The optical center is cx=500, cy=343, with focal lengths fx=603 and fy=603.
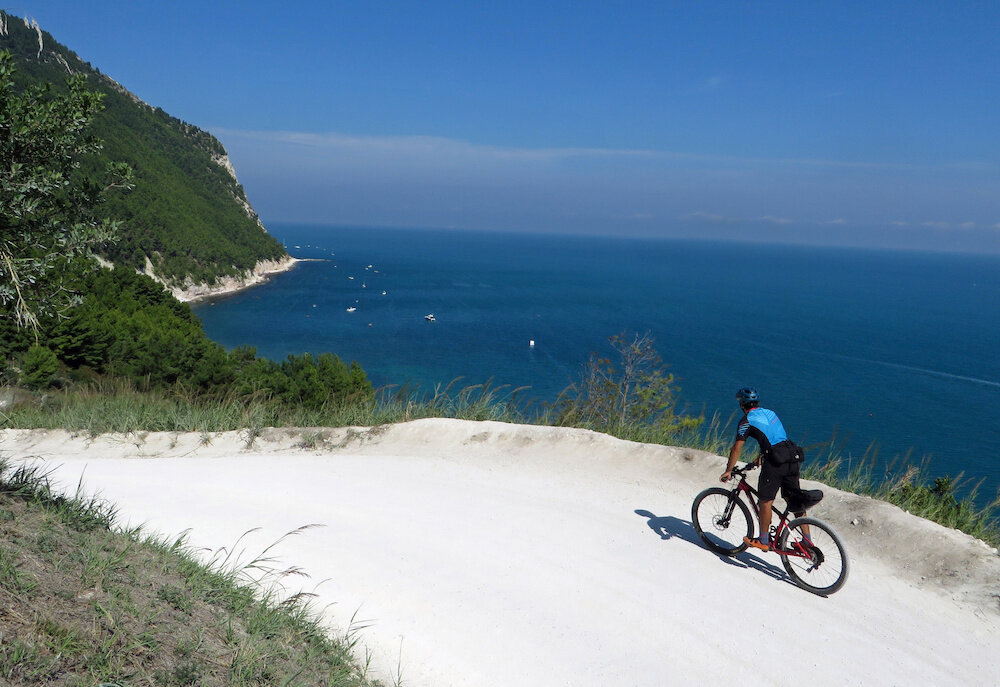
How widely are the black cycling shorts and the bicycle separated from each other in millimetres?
120

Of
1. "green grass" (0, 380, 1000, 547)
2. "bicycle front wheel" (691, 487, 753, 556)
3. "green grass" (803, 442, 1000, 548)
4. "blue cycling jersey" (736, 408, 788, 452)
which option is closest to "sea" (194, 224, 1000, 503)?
"green grass" (0, 380, 1000, 547)

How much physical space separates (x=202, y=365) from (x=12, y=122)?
15.6 m

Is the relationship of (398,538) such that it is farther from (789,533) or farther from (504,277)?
(504,277)

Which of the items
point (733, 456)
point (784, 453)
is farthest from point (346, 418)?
point (784, 453)

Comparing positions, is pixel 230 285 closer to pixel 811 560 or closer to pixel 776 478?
pixel 776 478

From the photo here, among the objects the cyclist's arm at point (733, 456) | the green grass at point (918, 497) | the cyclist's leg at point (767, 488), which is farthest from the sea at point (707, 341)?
the cyclist's leg at point (767, 488)

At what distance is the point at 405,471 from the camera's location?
805 centimetres

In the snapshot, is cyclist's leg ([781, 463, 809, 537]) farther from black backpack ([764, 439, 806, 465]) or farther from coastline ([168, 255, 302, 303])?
coastline ([168, 255, 302, 303])

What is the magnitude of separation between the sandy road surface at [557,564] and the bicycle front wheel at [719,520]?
154 mm

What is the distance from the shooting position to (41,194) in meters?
4.63

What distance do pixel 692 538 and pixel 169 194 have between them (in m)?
122

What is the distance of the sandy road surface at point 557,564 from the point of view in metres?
4.56

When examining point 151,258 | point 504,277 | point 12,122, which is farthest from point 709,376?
point 504,277

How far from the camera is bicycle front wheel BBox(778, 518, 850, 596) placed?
5559 millimetres
